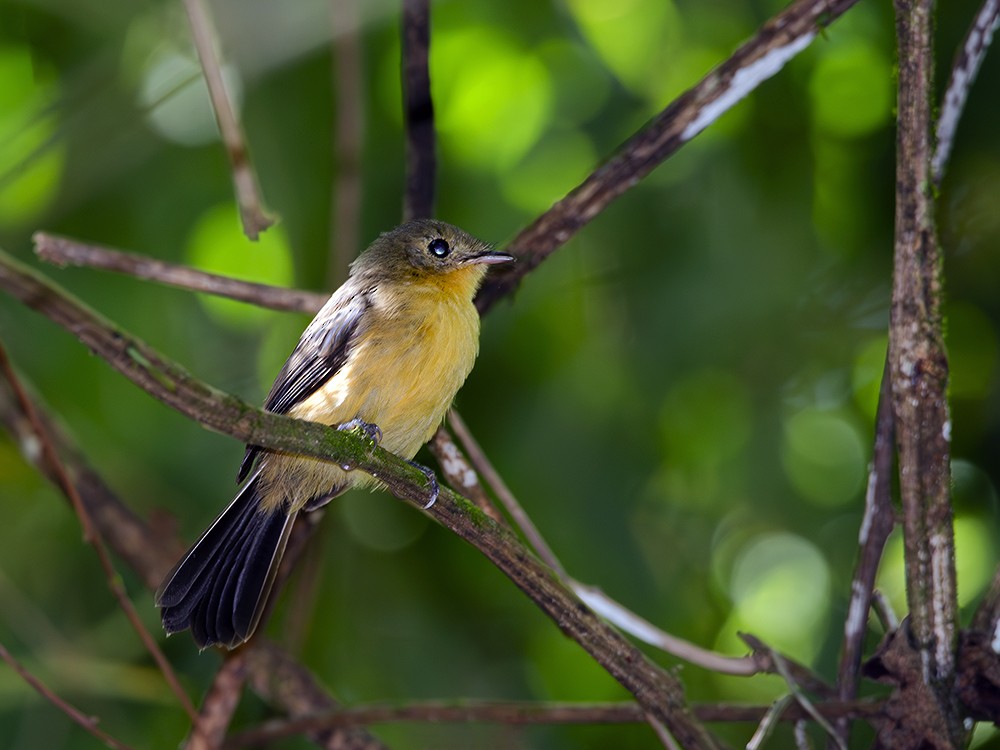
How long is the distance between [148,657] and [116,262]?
5.80 ft

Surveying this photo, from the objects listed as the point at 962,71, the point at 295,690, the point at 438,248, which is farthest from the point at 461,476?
the point at 962,71

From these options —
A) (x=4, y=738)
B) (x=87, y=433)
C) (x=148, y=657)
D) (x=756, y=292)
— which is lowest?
(x=4, y=738)

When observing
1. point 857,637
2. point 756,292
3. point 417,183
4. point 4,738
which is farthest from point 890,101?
point 4,738

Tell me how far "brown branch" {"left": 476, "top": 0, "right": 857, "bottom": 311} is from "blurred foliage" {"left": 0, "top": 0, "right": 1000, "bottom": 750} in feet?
2.97

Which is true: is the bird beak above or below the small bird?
above

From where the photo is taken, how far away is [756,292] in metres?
4.29

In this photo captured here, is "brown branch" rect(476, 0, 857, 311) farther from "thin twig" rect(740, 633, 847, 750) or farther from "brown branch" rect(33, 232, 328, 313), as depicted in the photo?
"thin twig" rect(740, 633, 847, 750)

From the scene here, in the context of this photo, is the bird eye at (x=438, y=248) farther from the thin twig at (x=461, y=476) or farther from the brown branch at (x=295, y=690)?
the brown branch at (x=295, y=690)

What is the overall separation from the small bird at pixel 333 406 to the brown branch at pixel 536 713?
49 cm

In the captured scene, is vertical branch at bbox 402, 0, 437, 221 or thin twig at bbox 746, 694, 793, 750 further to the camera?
vertical branch at bbox 402, 0, 437, 221

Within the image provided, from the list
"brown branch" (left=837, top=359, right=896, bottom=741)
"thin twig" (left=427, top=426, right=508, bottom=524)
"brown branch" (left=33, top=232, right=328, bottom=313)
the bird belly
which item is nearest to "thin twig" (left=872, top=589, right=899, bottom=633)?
"brown branch" (left=837, top=359, right=896, bottom=741)

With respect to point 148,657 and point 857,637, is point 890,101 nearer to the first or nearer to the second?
point 857,637

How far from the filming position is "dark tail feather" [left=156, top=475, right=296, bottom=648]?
3387 mm

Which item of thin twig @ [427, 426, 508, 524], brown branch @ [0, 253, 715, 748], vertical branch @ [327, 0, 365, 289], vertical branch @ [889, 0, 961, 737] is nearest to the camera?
brown branch @ [0, 253, 715, 748]
